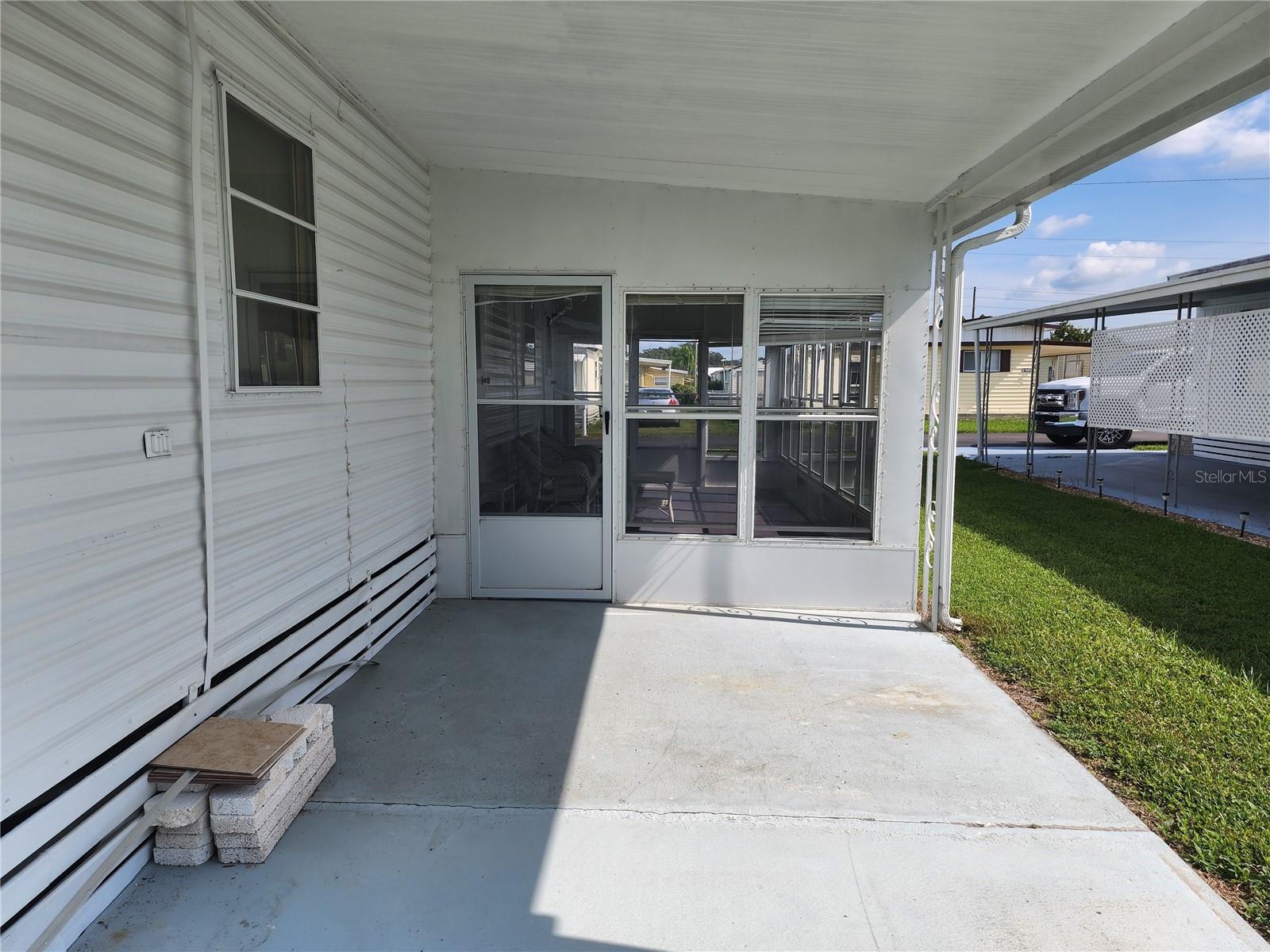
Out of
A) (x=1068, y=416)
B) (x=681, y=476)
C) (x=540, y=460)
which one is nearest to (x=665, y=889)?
(x=681, y=476)

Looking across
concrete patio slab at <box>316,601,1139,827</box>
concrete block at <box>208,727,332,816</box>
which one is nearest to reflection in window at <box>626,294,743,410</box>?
concrete patio slab at <box>316,601,1139,827</box>

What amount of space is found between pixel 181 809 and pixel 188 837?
5.1 inches

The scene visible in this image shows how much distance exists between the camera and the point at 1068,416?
16.0m

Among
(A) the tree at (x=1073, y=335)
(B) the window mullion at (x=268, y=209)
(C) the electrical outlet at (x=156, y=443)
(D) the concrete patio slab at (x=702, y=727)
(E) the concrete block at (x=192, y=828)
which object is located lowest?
(D) the concrete patio slab at (x=702, y=727)

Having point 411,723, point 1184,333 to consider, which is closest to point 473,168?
point 411,723

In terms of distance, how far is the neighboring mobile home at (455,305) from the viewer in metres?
1.92

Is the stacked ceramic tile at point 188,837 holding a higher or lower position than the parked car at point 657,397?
lower

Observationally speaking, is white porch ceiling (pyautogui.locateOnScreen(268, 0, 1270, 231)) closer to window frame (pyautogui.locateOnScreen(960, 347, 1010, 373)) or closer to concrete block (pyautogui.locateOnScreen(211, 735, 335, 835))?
concrete block (pyautogui.locateOnScreen(211, 735, 335, 835))

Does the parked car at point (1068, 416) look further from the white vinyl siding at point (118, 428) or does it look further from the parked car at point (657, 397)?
the white vinyl siding at point (118, 428)

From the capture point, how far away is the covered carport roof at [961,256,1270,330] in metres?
7.71

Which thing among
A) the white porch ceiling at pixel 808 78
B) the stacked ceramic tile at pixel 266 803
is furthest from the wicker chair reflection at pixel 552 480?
the stacked ceramic tile at pixel 266 803

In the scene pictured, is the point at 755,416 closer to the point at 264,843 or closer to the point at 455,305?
the point at 455,305

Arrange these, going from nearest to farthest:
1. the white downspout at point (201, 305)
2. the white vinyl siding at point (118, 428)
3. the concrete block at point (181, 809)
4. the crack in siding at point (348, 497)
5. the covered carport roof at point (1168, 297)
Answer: the white vinyl siding at point (118, 428), the concrete block at point (181, 809), the white downspout at point (201, 305), the crack in siding at point (348, 497), the covered carport roof at point (1168, 297)

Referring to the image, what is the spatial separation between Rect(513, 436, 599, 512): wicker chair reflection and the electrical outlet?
8.76 ft
